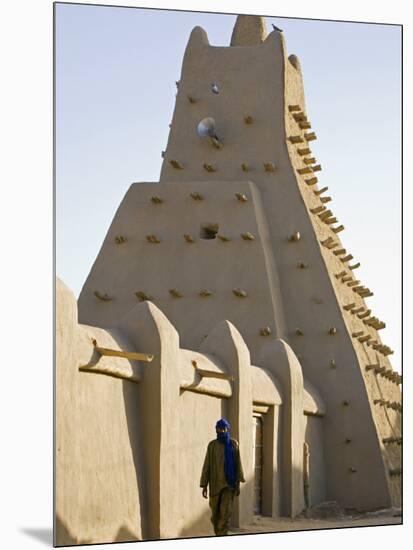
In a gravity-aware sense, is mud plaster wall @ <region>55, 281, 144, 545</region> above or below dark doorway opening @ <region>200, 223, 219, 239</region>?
below

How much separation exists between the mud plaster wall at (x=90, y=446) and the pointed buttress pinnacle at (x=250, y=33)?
36.5 feet

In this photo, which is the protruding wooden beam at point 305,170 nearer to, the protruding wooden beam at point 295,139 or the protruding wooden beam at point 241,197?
the protruding wooden beam at point 295,139

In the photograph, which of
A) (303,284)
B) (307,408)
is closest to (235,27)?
(303,284)

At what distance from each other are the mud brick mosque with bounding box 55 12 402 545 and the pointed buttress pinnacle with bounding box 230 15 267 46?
4 cm

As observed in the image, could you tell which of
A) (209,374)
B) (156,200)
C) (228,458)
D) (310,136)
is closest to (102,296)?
(156,200)

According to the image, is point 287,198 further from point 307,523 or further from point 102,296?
point 307,523

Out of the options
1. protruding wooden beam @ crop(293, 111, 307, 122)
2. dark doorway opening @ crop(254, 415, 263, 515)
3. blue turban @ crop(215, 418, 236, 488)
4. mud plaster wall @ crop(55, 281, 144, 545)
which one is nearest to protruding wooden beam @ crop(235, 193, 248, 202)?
protruding wooden beam @ crop(293, 111, 307, 122)

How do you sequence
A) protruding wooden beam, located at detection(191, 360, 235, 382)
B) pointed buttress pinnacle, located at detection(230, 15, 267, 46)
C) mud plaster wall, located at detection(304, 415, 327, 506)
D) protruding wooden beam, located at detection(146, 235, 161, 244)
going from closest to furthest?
protruding wooden beam, located at detection(191, 360, 235, 382) → mud plaster wall, located at detection(304, 415, 327, 506) → protruding wooden beam, located at detection(146, 235, 161, 244) → pointed buttress pinnacle, located at detection(230, 15, 267, 46)

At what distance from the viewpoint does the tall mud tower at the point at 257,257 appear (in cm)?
2011

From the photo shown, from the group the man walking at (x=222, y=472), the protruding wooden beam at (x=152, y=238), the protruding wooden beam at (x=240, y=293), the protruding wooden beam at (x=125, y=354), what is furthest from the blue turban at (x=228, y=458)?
the protruding wooden beam at (x=152, y=238)

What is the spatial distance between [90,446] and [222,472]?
5.59ft

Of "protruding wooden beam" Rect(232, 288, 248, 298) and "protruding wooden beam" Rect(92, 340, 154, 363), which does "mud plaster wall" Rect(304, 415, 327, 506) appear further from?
"protruding wooden beam" Rect(92, 340, 154, 363)

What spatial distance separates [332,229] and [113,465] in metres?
10.5

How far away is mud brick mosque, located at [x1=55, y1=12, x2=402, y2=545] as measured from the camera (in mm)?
16562
